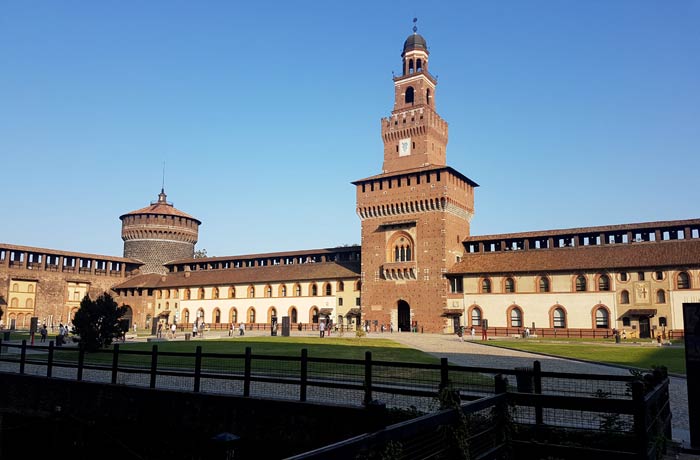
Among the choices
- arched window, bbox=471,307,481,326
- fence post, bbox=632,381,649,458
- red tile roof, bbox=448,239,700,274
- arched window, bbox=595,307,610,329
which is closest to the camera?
fence post, bbox=632,381,649,458

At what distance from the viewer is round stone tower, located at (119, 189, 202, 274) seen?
72.2 m

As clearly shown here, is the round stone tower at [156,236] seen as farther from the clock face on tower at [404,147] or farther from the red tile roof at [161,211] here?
the clock face on tower at [404,147]

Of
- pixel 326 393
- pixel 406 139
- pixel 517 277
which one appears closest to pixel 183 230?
pixel 406 139

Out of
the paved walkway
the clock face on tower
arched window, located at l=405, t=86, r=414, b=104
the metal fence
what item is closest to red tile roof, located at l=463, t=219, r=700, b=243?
the clock face on tower

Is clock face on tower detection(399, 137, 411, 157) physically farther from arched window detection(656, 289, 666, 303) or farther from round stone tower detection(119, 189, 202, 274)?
round stone tower detection(119, 189, 202, 274)

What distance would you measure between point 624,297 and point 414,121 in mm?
24823

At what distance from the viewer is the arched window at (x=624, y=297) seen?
40656mm

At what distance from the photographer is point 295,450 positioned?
A: 1141 cm

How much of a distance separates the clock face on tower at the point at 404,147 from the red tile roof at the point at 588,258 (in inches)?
494

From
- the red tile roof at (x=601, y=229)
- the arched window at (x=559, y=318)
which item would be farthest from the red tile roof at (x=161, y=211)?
the arched window at (x=559, y=318)

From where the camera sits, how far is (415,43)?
54.9 m

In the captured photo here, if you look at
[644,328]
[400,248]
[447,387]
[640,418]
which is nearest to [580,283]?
[644,328]

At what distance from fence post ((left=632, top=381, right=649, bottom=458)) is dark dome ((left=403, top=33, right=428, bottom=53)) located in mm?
52834

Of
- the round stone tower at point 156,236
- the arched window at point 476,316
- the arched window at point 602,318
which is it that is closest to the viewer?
the arched window at point 602,318
